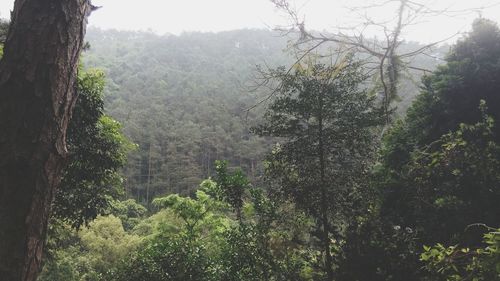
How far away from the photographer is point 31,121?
1313mm

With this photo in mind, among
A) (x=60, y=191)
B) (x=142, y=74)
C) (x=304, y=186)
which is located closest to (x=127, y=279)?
(x=60, y=191)

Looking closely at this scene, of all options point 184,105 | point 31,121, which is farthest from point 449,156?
point 184,105

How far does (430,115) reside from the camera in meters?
6.68

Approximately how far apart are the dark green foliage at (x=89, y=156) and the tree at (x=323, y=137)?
3.80m

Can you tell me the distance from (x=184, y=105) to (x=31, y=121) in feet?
173

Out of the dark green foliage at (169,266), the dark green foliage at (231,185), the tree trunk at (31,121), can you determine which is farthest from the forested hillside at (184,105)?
the tree trunk at (31,121)

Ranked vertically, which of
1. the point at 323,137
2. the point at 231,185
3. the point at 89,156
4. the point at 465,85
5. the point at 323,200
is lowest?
the point at 323,200

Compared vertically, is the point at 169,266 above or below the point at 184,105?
below

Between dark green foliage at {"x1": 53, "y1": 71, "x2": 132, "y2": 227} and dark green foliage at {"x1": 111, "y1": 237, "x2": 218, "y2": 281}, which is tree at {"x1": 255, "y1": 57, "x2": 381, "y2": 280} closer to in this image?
dark green foliage at {"x1": 111, "y1": 237, "x2": 218, "y2": 281}

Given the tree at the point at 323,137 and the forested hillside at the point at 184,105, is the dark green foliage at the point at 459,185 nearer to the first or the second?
the tree at the point at 323,137

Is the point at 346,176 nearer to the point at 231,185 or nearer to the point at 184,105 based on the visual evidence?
the point at 231,185

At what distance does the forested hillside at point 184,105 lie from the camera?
3709 centimetres

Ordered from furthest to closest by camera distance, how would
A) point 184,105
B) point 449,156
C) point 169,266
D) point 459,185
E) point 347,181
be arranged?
point 184,105 → point 169,266 → point 347,181 → point 459,185 → point 449,156

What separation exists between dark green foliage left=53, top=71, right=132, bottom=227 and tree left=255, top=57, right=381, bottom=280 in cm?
380
